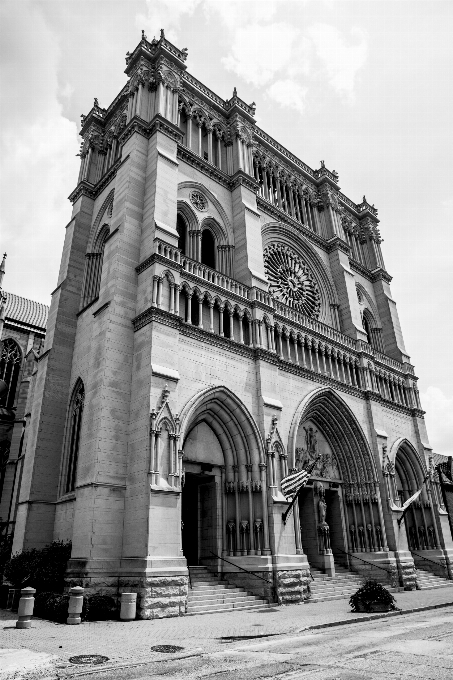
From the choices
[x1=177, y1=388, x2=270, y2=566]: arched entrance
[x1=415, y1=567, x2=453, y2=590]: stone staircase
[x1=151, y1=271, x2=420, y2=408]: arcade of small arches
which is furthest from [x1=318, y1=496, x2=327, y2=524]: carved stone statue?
[x1=151, y1=271, x2=420, y2=408]: arcade of small arches

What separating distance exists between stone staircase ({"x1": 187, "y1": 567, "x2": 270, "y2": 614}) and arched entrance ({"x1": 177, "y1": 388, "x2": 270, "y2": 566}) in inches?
38.9

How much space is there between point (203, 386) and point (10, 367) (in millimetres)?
25157

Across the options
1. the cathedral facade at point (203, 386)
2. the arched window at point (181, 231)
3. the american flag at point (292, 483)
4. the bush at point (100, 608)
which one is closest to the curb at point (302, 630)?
the cathedral facade at point (203, 386)

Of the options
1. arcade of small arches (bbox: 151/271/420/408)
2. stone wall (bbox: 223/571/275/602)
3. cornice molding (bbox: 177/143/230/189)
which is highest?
cornice molding (bbox: 177/143/230/189)

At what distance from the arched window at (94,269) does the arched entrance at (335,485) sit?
480 inches

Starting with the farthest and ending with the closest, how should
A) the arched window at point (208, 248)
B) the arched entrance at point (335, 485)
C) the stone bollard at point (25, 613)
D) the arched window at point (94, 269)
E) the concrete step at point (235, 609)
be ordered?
the arched window at point (208, 248)
the arched window at point (94, 269)
the arched entrance at point (335, 485)
the concrete step at point (235, 609)
the stone bollard at point (25, 613)

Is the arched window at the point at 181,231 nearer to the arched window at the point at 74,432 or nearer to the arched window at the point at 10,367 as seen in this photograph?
the arched window at the point at 74,432

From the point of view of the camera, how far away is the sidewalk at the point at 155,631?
9.35 meters

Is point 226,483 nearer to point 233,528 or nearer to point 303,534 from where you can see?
point 233,528

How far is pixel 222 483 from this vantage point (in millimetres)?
20703

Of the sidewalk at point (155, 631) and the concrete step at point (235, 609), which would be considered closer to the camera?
the sidewalk at point (155, 631)

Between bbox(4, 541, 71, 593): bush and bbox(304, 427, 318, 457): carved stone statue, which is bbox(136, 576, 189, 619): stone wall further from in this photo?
bbox(304, 427, 318, 457): carved stone statue

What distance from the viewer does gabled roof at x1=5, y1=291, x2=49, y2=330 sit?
43.7 metres

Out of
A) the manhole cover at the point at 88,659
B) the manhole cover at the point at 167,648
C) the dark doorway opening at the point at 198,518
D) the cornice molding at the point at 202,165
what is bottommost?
the manhole cover at the point at 167,648
